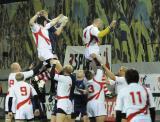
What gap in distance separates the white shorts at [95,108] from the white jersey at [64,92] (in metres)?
0.83

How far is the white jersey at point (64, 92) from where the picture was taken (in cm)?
1441

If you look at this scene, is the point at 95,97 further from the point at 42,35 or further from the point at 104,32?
the point at 42,35

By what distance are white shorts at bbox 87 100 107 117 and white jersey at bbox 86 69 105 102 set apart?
0.38ft

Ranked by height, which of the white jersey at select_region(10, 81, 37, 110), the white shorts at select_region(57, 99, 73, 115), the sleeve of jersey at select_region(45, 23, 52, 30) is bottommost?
the white shorts at select_region(57, 99, 73, 115)

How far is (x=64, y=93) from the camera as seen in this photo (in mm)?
14609

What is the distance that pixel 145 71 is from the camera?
23672mm

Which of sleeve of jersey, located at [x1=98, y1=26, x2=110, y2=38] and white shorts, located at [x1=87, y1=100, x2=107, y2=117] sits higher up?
sleeve of jersey, located at [x1=98, y1=26, x2=110, y2=38]

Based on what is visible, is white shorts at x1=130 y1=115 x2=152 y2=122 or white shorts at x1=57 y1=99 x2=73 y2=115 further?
white shorts at x1=57 y1=99 x2=73 y2=115

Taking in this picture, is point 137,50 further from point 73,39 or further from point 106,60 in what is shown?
point 73,39

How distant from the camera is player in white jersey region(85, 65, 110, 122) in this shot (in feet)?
50.2

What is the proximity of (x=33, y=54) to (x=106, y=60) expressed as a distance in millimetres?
→ 5985

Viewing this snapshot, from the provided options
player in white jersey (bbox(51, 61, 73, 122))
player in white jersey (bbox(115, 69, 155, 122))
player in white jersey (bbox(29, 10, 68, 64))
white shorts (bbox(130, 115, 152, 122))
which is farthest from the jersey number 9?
white shorts (bbox(130, 115, 152, 122))

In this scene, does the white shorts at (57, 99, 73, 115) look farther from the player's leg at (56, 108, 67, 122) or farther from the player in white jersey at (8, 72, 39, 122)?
the player in white jersey at (8, 72, 39, 122)

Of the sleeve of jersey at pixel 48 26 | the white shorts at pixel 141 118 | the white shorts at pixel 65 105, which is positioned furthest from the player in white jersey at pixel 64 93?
the white shorts at pixel 141 118
